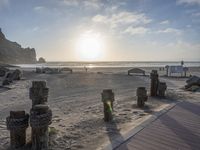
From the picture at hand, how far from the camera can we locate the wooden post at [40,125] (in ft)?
16.8

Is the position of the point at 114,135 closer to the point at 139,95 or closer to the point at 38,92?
the point at 38,92

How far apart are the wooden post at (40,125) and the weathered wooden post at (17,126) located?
0.54 m

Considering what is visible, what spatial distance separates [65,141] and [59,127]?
1.49 metres

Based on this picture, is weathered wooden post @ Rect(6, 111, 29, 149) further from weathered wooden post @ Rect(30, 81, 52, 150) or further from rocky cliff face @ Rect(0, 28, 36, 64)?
rocky cliff face @ Rect(0, 28, 36, 64)

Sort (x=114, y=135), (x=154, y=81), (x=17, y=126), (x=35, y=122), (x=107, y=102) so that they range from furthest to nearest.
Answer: (x=154, y=81), (x=107, y=102), (x=114, y=135), (x=17, y=126), (x=35, y=122)

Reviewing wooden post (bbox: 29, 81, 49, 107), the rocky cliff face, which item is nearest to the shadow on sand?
wooden post (bbox: 29, 81, 49, 107)

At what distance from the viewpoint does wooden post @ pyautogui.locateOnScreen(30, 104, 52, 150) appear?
16.8ft

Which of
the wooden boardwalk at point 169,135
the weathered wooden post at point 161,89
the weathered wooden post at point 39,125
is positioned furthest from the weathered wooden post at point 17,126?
the weathered wooden post at point 161,89

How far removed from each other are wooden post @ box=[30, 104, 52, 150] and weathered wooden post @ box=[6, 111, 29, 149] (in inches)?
21.3

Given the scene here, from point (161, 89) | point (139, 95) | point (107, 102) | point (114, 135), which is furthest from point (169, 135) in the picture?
point (161, 89)

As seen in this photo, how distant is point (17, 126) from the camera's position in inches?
220

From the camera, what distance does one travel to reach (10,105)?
12.9 m

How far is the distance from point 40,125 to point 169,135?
10.5ft

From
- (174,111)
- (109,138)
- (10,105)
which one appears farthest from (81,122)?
(10,105)
